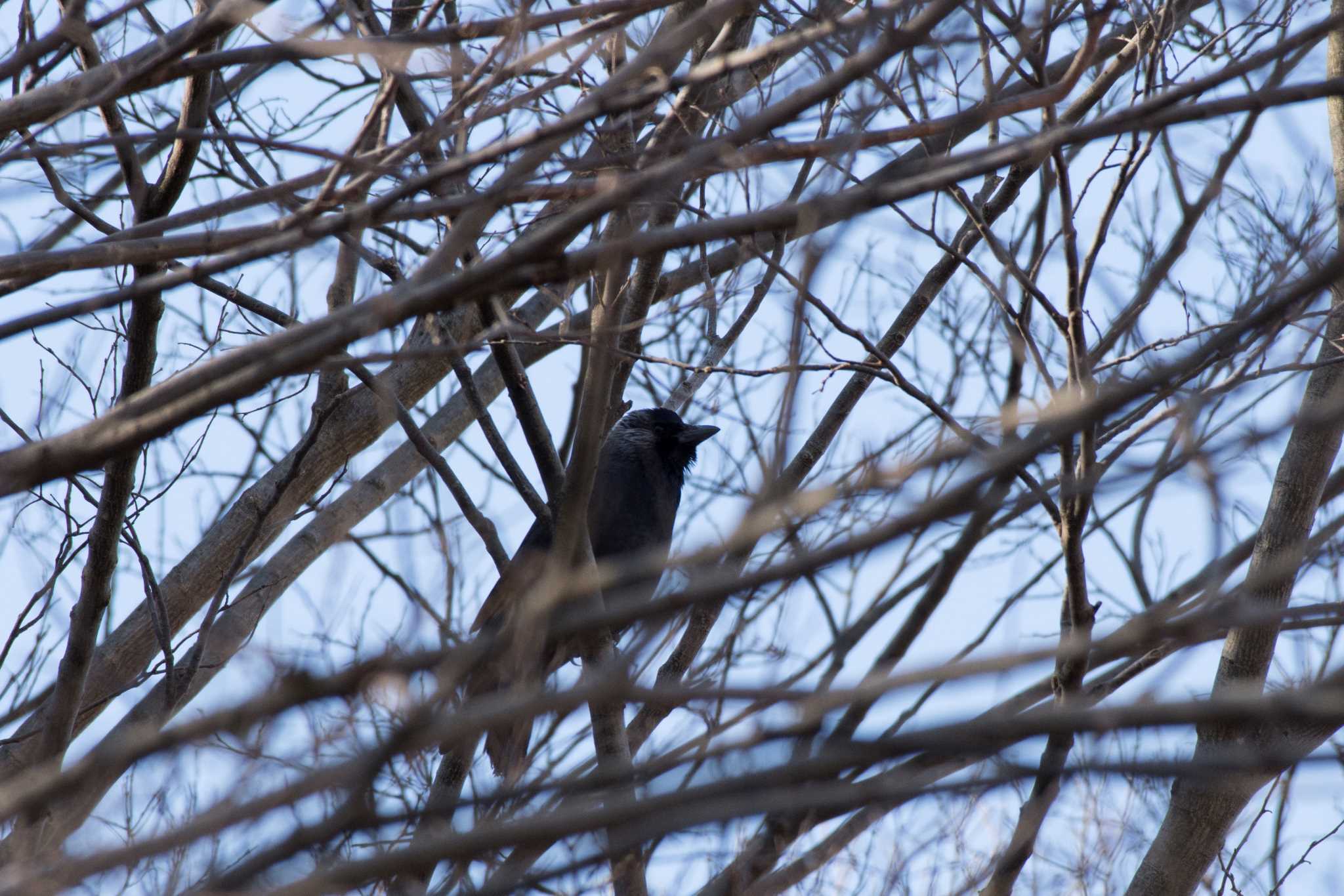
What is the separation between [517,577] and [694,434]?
4.76 meters

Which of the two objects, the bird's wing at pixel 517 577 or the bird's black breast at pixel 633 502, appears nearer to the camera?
the bird's wing at pixel 517 577

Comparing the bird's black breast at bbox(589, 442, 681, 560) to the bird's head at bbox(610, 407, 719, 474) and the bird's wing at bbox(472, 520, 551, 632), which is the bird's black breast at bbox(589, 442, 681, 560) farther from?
the bird's wing at bbox(472, 520, 551, 632)

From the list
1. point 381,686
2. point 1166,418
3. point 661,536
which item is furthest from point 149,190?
point 661,536

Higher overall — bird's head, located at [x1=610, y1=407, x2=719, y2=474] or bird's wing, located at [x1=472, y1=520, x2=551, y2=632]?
bird's head, located at [x1=610, y1=407, x2=719, y2=474]

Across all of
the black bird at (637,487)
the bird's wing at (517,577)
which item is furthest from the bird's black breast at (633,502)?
the bird's wing at (517,577)

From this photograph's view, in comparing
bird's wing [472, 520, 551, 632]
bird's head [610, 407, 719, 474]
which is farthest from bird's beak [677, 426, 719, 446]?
bird's wing [472, 520, 551, 632]

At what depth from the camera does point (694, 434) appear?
26.3 ft

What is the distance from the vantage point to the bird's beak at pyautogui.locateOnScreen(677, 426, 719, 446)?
8008 millimetres

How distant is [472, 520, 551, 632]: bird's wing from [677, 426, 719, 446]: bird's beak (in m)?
1.29

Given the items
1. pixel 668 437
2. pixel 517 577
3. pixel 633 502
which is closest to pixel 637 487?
pixel 633 502

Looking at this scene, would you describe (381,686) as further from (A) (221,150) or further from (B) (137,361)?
(A) (221,150)

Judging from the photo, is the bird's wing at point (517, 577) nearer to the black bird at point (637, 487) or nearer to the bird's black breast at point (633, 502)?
the black bird at point (637, 487)

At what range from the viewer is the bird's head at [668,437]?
8016mm

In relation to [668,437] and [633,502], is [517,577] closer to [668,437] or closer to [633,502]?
[633,502]
